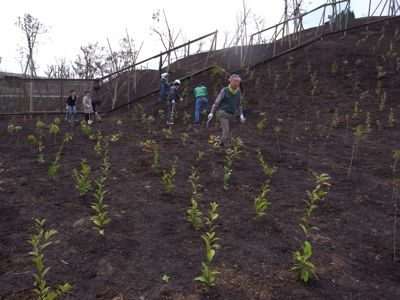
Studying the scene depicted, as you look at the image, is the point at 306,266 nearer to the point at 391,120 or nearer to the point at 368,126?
the point at 368,126

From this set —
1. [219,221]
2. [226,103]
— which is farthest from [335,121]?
[219,221]

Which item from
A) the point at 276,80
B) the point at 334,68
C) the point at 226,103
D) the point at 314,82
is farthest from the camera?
the point at 276,80

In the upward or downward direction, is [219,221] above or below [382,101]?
below

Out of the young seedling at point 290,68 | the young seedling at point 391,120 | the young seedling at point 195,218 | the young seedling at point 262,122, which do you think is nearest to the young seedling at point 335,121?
the young seedling at point 391,120

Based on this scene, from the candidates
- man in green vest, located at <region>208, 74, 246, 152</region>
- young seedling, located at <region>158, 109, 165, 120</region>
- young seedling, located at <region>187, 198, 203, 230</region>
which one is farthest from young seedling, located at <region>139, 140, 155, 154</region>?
young seedling, located at <region>158, 109, 165, 120</region>

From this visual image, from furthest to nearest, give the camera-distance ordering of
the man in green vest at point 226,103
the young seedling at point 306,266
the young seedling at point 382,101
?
1. the young seedling at point 382,101
2. the man in green vest at point 226,103
3. the young seedling at point 306,266

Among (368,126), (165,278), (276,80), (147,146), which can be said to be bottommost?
(165,278)

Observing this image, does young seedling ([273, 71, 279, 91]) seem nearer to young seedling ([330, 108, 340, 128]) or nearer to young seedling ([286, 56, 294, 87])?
young seedling ([286, 56, 294, 87])

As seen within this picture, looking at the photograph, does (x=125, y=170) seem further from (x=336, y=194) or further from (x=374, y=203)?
(x=374, y=203)

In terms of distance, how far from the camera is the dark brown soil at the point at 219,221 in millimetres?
3205

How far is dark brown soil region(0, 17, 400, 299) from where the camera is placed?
10.5ft

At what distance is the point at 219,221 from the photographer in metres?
4.41

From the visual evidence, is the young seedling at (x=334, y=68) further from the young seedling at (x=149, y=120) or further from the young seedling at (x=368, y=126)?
the young seedling at (x=149, y=120)

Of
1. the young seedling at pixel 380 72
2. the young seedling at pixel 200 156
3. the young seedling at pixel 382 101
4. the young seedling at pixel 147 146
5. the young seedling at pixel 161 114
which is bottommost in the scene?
the young seedling at pixel 200 156
